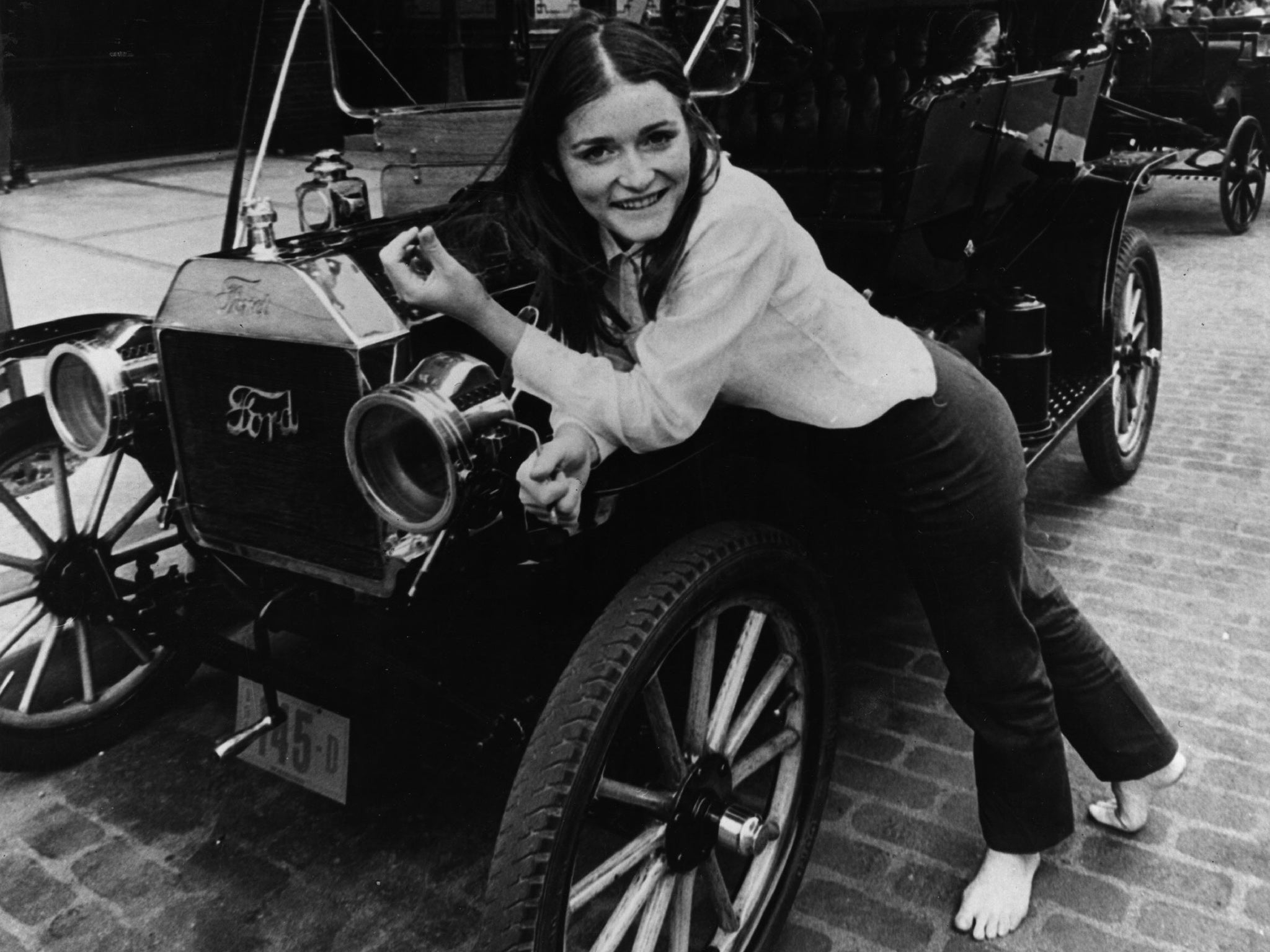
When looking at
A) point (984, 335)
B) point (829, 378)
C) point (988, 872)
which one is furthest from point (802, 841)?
point (984, 335)

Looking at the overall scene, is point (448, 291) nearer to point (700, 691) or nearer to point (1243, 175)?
point (700, 691)

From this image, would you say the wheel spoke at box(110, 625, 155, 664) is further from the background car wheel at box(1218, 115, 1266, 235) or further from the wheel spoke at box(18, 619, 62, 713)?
the background car wheel at box(1218, 115, 1266, 235)

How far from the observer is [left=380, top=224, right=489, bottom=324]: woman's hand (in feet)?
5.49

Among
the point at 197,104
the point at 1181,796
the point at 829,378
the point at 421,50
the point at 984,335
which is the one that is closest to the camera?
the point at 829,378

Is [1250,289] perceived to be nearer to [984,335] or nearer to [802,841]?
[984,335]

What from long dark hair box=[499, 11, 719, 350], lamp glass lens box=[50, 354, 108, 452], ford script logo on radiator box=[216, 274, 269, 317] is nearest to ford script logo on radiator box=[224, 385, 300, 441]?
ford script logo on radiator box=[216, 274, 269, 317]

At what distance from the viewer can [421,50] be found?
297 centimetres

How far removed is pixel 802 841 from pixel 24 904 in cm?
151

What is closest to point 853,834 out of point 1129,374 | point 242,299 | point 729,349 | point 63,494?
point 729,349

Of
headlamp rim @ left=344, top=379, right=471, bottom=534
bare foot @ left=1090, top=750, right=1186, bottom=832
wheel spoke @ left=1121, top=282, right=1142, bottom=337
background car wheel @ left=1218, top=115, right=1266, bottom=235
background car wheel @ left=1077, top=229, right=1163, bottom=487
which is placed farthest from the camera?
background car wheel @ left=1218, top=115, right=1266, bottom=235

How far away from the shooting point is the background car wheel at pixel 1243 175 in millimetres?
8141

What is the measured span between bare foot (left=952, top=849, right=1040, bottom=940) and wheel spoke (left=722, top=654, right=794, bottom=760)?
0.56 m

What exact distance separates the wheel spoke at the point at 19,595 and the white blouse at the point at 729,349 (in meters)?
1.39

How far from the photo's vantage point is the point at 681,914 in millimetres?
1861
